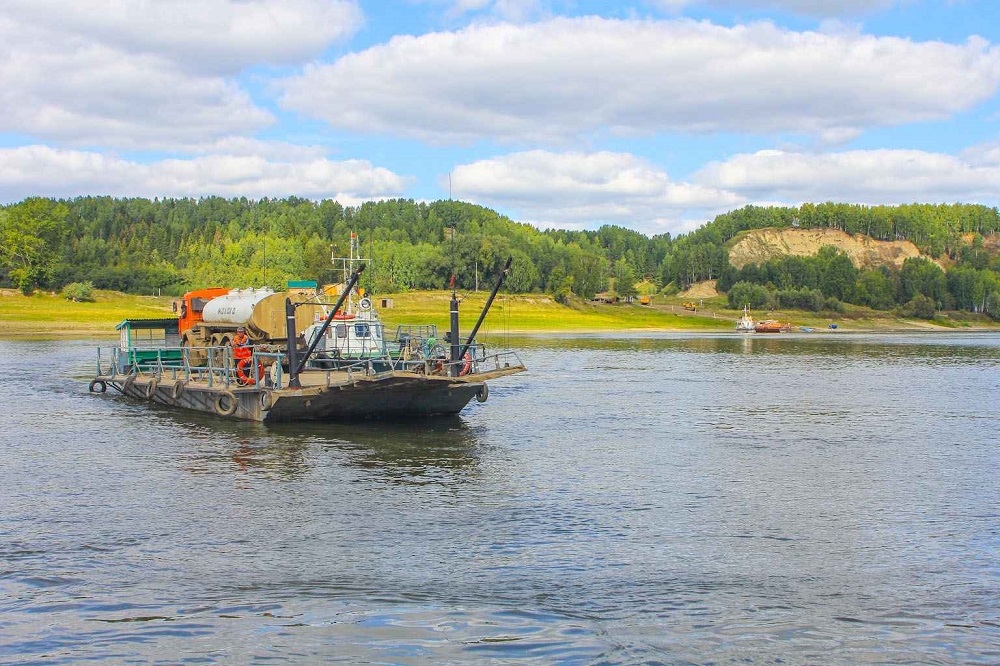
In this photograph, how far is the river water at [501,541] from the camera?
1335cm

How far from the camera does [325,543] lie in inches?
724

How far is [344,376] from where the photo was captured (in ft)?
118

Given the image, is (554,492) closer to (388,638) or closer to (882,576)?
(882,576)

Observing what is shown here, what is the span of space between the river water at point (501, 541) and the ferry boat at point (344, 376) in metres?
1.18

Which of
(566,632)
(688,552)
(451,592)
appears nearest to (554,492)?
(688,552)

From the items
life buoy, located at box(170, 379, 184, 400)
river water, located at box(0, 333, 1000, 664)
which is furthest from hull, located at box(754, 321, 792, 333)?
life buoy, located at box(170, 379, 184, 400)

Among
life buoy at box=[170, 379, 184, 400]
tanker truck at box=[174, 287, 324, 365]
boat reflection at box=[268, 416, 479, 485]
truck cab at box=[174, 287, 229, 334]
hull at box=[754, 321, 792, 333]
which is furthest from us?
hull at box=[754, 321, 792, 333]

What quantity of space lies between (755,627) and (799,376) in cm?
5202

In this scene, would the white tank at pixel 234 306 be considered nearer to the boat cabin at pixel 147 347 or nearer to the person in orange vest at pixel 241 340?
the person in orange vest at pixel 241 340

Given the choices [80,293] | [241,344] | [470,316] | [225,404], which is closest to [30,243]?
[80,293]

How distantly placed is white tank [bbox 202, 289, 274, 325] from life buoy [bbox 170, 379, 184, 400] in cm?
426

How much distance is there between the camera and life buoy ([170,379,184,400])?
4020 cm

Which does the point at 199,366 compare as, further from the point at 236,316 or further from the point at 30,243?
the point at 30,243

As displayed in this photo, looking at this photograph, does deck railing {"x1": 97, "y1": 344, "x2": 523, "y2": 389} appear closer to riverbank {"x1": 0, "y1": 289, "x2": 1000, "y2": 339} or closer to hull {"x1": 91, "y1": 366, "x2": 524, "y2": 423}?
hull {"x1": 91, "y1": 366, "x2": 524, "y2": 423}
